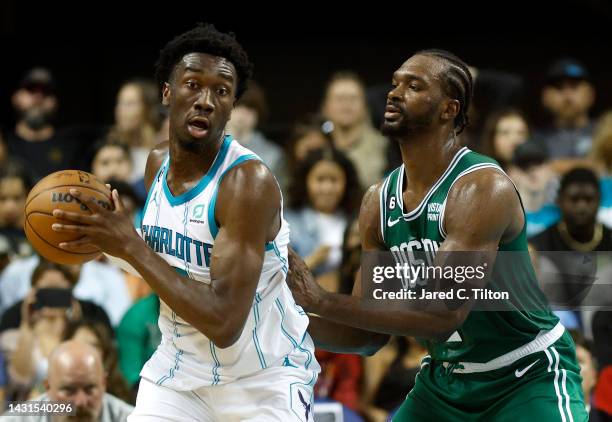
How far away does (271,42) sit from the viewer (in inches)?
426

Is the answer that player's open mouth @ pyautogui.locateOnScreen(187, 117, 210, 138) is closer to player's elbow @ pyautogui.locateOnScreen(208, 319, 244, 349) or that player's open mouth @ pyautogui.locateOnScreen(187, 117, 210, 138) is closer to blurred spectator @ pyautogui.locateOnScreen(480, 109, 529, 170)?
player's elbow @ pyautogui.locateOnScreen(208, 319, 244, 349)

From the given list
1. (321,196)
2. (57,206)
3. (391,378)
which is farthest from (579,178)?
(57,206)

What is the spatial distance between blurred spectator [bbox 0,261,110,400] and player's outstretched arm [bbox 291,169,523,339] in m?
2.48

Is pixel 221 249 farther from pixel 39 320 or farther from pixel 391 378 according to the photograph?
pixel 39 320

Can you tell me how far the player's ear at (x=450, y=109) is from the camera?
439cm

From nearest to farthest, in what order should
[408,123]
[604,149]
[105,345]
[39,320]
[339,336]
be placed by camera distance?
[408,123], [339,336], [105,345], [39,320], [604,149]

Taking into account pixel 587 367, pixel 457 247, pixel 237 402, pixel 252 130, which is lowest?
pixel 237 402

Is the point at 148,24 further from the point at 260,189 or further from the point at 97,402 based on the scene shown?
the point at 260,189

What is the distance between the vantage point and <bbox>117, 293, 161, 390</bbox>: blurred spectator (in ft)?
21.0

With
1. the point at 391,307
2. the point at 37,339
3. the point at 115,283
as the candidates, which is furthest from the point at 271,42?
the point at 391,307

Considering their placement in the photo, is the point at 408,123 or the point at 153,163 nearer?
the point at 408,123

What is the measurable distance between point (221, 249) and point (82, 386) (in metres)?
1.80

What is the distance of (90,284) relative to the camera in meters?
7.09

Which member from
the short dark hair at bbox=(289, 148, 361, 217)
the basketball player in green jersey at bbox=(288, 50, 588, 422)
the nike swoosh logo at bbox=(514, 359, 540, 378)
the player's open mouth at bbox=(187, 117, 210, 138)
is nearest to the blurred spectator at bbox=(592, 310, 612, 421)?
the basketball player in green jersey at bbox=(288, 50, 588, 422)
